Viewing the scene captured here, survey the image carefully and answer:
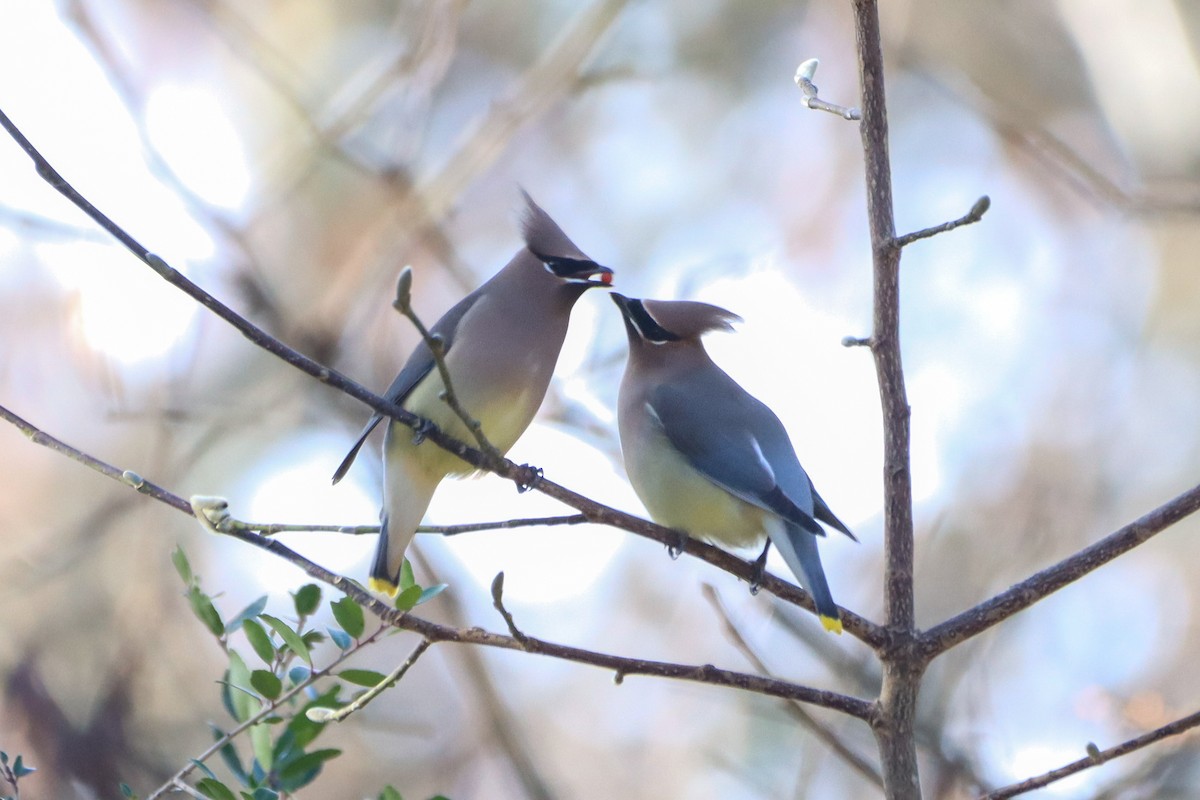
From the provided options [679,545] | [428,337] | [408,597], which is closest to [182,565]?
[408,597]

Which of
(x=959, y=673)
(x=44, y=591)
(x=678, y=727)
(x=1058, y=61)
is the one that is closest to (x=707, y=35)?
(x=1058, y=61)

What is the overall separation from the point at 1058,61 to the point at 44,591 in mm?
8528

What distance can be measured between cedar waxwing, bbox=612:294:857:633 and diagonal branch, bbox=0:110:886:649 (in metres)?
0.29

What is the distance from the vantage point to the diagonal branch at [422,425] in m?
2.00

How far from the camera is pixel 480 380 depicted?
348 cm

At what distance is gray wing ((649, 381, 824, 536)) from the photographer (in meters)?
3.49

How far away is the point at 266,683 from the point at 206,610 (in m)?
0.18

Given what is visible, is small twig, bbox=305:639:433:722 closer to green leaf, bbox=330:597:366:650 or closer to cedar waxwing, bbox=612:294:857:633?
green leaf, bbox=330:597:366:650

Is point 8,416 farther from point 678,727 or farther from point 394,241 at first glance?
point 678,727

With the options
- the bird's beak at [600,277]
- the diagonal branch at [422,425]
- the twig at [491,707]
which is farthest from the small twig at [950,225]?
the twig at [491,707]

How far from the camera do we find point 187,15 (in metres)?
9.27

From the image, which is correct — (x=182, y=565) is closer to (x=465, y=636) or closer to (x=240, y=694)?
(x=240, y=694)

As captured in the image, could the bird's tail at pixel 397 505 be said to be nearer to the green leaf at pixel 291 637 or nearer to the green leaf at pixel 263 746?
the green leaf at pixel 263 746

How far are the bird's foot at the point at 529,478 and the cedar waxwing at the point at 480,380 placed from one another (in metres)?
0.38
